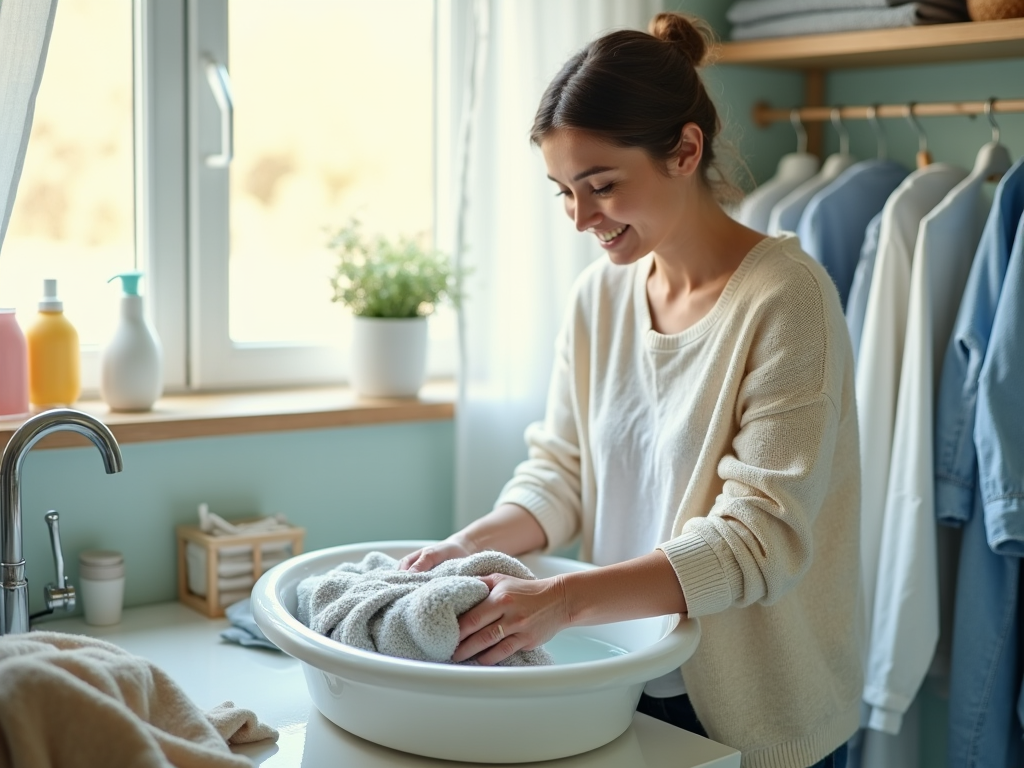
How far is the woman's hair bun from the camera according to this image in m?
1.45

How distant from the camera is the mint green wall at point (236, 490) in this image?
5.39 ft

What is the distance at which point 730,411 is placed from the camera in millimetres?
1313

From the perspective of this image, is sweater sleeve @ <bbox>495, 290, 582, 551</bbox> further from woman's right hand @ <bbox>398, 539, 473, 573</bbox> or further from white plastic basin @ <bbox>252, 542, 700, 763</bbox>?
white plastic basin @ <bbox>252, 542, 700, 763</bbox>

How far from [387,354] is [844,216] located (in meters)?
0.83

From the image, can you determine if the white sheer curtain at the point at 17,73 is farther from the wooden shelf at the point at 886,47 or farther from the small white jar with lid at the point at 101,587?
the wooden shelf at the point at 886,47

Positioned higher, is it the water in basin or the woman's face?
the woman's face

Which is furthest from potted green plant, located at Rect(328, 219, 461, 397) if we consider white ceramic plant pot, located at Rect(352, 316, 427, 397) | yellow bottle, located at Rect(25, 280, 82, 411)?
yellow bottle, located at Rect(25, 280, 82, 411)

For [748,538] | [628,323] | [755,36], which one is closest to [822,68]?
[755,36]

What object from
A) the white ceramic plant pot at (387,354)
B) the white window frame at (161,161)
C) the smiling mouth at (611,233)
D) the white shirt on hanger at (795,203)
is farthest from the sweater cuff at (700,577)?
the white window frame at (161,161)

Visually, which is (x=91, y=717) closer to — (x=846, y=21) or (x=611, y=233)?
(x=611, y=233)

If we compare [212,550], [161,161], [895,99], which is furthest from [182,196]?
[895,99]

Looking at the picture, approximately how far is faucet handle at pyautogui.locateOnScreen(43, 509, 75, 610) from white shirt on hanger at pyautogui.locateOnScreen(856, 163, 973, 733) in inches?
46.1

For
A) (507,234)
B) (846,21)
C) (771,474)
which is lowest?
(771,474)

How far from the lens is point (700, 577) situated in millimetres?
1210
